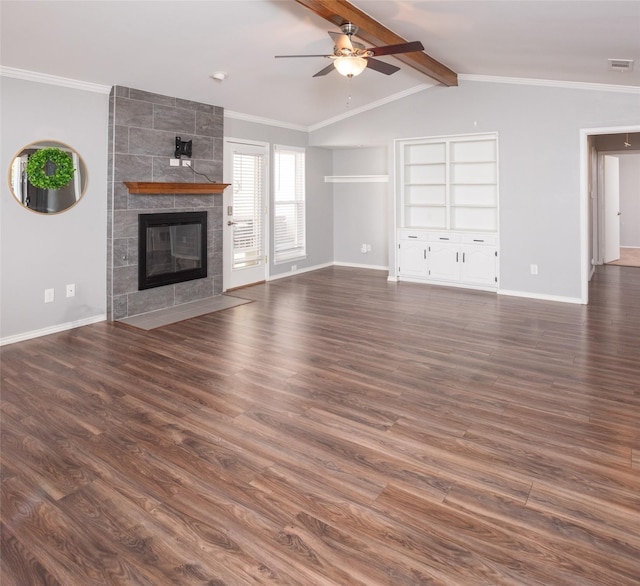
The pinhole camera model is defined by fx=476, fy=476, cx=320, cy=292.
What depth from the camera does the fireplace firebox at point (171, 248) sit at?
568cm

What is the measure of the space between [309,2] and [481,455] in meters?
3.50

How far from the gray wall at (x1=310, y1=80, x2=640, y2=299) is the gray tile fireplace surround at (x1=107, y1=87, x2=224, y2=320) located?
3369 mm

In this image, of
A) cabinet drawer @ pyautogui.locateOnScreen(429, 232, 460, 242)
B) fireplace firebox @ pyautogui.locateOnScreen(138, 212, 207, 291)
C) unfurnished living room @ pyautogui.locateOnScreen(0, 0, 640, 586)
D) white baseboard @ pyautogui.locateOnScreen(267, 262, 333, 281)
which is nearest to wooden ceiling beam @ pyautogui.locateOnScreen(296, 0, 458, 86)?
unfurnished living room @ pyautogui.locateOnScreen(0, 0, 640, 586)

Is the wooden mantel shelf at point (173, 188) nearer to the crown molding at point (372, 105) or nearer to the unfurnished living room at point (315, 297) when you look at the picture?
the unfurnished living room at point (315, 297)

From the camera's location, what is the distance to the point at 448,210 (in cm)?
734

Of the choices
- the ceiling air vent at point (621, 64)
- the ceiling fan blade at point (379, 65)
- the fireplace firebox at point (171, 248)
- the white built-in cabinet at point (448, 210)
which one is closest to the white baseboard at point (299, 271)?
the fireplace firebox at point (171, 248)

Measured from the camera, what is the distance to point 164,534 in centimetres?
200

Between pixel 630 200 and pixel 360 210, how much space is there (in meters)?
6.95

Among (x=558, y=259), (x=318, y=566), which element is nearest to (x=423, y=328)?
(x=558, y=259)

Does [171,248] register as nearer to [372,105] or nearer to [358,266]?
[372,105]

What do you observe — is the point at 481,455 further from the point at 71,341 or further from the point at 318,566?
the point at 71,341

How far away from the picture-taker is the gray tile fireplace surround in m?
5.31

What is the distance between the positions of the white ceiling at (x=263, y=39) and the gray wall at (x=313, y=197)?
1449 millimetres

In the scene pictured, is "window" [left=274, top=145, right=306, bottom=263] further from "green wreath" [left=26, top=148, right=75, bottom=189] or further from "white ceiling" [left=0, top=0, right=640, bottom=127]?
"green wreath" [left=26, top=148, right=75, bottom=189]
